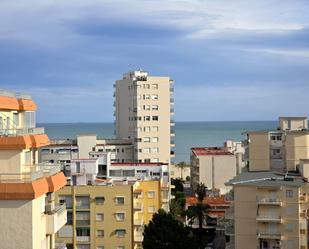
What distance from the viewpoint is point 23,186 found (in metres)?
18.3

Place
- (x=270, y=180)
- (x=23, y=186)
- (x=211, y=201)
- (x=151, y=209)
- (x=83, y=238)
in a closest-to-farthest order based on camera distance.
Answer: (x=23, y=186) < (x=270, y=180) < (x=83, y=238) < (x=151, y=209) < (x=211, y=201)

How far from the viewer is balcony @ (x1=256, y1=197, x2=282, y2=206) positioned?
139ft

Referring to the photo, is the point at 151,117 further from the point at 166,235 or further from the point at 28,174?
the point at 28,174

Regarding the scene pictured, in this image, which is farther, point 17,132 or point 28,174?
point 17,132

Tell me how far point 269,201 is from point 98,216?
47.7ft

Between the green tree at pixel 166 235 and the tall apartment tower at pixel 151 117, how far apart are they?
5290 centimetres

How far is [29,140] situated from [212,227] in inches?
2058

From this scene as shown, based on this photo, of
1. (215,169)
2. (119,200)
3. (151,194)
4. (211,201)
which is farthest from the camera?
(215,169)

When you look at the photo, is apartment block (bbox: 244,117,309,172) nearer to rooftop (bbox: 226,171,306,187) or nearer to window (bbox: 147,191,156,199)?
rooftop (bbox: 226,171,306,187)

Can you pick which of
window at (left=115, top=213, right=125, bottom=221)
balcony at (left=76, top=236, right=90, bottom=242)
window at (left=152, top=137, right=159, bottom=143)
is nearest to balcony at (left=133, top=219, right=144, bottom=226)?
window at (left=115, top=213, right=125, bottom=221)

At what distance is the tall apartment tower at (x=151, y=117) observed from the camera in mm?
96625

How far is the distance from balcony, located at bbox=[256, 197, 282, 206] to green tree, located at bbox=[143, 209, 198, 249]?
5759mm

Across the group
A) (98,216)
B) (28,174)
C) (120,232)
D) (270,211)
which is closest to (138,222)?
(120,232)

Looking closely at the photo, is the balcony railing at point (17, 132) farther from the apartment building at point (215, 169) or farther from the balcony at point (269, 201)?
the apartment building at point (215, 169)
